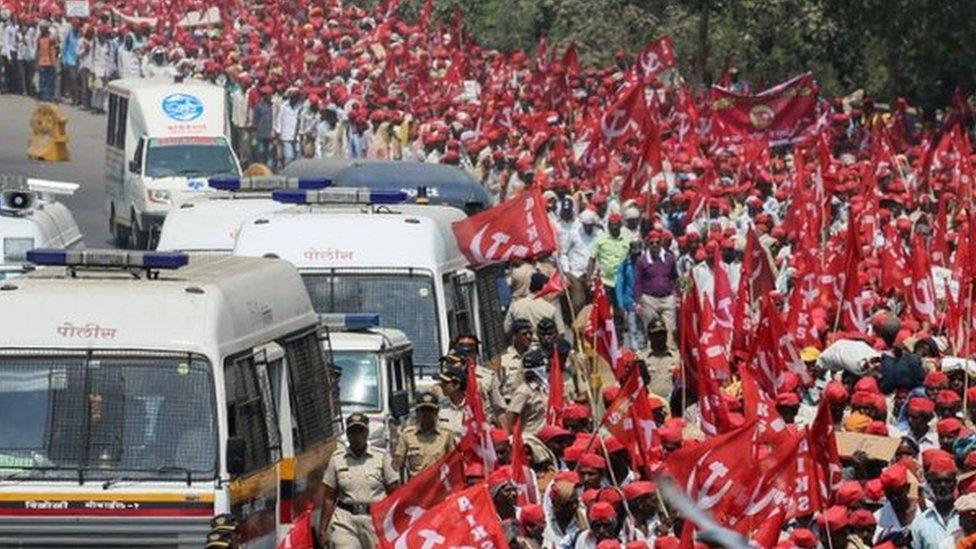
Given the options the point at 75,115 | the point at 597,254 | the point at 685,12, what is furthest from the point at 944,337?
the point at 75,115

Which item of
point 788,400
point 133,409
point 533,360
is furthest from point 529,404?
point 133,409

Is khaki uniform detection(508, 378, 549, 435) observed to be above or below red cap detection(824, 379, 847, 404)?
below

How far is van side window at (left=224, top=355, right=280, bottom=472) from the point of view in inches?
634

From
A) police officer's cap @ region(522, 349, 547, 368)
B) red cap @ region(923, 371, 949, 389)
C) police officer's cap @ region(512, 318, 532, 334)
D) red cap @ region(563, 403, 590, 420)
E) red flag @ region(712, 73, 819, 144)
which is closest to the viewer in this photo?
red cap @ region(563, 403, 590, 420)

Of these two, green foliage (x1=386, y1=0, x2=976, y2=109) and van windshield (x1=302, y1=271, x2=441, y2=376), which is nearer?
van windshield (x1=302, y1=271, x2=441, y2=376)

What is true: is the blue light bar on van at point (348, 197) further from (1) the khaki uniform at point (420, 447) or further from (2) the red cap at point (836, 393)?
(2) the red cap at point (836, 393)

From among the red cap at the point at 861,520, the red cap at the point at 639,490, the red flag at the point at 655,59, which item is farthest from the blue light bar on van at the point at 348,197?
the red flag at the point at 655,59

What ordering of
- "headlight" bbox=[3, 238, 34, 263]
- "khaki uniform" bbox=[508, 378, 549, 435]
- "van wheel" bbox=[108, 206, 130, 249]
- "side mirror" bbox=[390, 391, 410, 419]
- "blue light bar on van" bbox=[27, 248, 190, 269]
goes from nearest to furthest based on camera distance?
"blue light bar on van" bbox=[27, 248, 190, 269], "side mirror" bbox=[390, 391, 410, 419], "khaki uniform" bbox=[508, 378, 549, 435], "headlight" bbox=[3, 238, 34, 263], "van wheel" bbox=[108, 206, 130, 249]

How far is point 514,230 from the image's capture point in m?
24.3

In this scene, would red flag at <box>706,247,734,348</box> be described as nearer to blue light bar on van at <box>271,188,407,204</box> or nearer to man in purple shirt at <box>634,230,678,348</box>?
blue light bar on van at <box>271,188,407,204</box>

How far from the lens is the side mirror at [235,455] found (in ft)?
51.1

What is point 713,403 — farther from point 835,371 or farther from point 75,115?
point 75,115

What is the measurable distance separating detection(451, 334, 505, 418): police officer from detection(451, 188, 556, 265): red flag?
241 cm

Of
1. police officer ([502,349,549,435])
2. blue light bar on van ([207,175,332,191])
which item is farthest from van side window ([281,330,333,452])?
blue light bar on van ([207,175,332,191])
